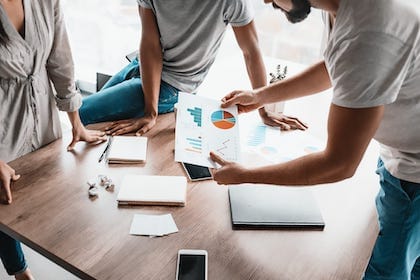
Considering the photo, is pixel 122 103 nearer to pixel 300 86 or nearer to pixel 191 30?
pixel 191 30

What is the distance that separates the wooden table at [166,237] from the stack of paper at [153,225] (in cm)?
2

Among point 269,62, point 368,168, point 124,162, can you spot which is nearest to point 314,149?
point 368,168

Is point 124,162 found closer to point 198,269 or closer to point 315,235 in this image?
point 198,269

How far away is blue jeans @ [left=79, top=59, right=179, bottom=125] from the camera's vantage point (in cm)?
154

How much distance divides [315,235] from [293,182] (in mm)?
164

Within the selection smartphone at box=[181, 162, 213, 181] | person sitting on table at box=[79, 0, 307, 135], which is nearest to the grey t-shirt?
person sitting on table at box=[79, 0, 307, 135]

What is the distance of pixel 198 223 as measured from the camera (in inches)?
40.3

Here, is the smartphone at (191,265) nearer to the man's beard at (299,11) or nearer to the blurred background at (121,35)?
the man's beard at (299,11)

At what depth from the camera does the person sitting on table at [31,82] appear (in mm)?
1116

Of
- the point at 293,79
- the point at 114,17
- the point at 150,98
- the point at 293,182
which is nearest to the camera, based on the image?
the point at 293,182

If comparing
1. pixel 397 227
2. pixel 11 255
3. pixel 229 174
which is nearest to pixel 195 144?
pixel 229 174

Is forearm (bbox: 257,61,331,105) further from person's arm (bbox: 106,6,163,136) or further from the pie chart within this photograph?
person's arm (bbox: 106,6,163,136)

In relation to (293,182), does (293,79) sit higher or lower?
higher

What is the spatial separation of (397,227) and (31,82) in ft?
3.92
